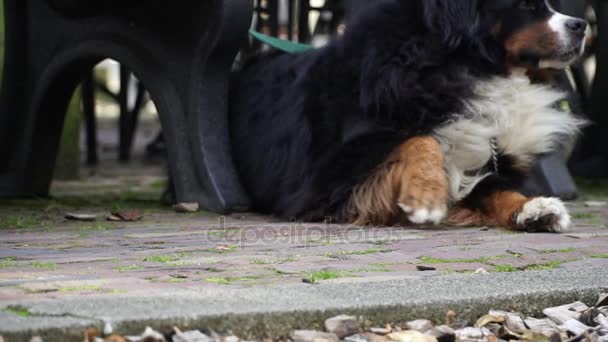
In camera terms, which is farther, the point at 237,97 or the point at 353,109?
the point at 237,97

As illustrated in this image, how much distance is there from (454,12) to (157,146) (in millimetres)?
3398

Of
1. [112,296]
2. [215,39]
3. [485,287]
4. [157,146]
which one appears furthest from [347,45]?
[157,146]

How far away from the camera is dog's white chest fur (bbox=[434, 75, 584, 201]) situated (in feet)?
11.1

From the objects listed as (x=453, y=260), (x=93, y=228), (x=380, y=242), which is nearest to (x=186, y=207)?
(x=93, y=228)

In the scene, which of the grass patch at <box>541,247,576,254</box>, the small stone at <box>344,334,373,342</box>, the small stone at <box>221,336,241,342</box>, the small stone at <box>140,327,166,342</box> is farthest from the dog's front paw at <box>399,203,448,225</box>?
the small stone at <box>140,327,166,342</box>

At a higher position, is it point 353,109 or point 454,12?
point 454,12

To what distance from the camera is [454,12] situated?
3.34m

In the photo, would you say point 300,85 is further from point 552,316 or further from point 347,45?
point 552,316

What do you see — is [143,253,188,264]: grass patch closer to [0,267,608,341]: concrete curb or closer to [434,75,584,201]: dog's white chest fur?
→ [0,267,608,341]: concrete curb

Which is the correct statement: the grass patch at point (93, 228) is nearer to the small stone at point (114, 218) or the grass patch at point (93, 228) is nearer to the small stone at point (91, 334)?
the small stone at point (114, 218)

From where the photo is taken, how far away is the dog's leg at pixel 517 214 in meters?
3.15

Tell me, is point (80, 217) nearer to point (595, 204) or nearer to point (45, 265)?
point (45, 265)

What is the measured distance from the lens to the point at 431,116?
3334 millimetres

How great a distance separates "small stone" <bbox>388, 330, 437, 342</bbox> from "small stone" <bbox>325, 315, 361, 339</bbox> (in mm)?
66
